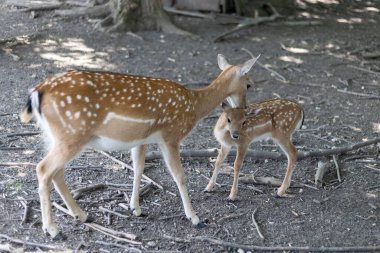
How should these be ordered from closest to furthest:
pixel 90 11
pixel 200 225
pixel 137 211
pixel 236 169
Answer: pixel 200 225 → pixel 137 211 → pixel 236 169 → pixel 90 11

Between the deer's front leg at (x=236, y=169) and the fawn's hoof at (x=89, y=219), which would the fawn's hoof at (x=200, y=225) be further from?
the fawn's hoof at (x=89, y=219)

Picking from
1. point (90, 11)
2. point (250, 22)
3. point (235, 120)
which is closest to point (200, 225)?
point (235, 120)

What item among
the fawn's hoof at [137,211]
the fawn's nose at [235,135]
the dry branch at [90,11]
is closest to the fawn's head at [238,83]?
the fawn's nose at [235,135]

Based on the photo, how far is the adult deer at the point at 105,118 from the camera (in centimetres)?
491

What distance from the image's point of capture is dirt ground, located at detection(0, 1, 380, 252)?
5422 millimetres

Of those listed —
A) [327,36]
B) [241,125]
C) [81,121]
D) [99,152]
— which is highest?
[81,121]

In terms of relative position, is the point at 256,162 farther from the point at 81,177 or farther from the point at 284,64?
the point at 284,64

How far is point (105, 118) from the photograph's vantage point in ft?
16.4

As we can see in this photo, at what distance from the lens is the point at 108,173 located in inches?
253

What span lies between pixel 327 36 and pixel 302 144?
5353 mm

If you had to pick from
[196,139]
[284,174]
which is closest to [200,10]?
[196,139]

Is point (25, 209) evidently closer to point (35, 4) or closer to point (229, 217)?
point (229, 217)

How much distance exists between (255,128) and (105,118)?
1.66m

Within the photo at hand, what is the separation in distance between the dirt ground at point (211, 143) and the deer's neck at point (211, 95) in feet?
2.86
